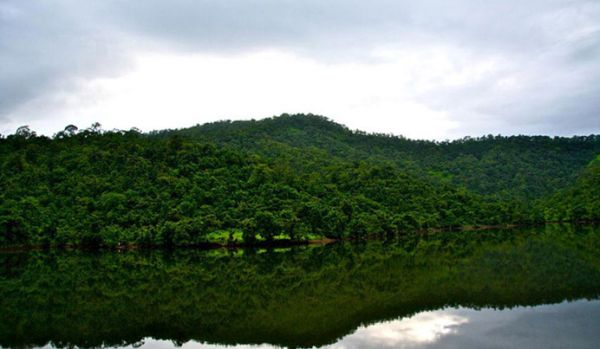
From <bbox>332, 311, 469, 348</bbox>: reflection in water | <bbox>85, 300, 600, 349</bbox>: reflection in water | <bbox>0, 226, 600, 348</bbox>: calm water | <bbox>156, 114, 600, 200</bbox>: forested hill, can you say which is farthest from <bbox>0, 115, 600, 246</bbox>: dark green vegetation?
<bbox>85, 300, 600, 349</bbox>: reflection in water

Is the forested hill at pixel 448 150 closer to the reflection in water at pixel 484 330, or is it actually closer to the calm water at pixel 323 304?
the calm water at pixel 323 304

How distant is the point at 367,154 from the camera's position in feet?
393

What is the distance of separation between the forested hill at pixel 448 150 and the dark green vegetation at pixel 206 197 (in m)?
8.17

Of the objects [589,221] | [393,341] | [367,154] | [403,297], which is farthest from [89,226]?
[367,154]

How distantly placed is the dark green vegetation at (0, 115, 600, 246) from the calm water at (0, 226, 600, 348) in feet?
65.7

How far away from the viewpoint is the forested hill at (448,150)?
107 meters

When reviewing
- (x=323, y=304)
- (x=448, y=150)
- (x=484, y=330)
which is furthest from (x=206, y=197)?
(x=448, y=150)

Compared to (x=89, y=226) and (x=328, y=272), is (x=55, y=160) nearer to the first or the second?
(x=89, y=226)

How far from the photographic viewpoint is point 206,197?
57.6m

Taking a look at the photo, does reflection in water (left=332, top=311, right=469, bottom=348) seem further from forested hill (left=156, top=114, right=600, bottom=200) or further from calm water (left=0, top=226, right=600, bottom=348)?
forested hill (left=156, top=114, right=600, bottom=200)

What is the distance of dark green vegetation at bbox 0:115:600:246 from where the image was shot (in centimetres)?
5184

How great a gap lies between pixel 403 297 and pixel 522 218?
65.8 metres

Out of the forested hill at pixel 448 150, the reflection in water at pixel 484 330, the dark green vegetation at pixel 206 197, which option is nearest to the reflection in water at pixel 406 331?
the reflection in water at pixel 484 330

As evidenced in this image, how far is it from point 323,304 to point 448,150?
12645 cm
